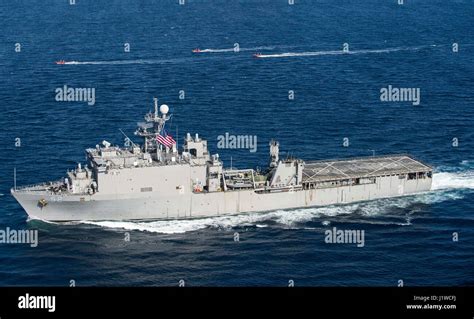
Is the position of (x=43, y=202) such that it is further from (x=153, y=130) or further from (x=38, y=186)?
(x=153, y=130)

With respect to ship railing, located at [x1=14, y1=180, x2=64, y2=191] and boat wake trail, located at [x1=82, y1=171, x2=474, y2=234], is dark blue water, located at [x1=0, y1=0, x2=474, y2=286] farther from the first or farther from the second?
ship railing, located at [x1=14, y1=180, x2=64, y2=191]

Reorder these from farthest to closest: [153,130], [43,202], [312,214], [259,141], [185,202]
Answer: [259,141]
[153,130]
[312,214]
[185,202]
[43,202]

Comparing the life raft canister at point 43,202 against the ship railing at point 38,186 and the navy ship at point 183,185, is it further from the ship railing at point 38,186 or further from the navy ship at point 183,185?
the ship railing at point 38,186

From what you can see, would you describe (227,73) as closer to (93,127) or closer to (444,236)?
(93,127)

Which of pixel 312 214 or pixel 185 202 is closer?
pixel 185 202

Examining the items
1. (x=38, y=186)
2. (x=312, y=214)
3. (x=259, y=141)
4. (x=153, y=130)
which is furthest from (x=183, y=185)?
(x=259, y=141)

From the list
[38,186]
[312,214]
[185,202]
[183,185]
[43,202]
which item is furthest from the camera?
[312,214]
